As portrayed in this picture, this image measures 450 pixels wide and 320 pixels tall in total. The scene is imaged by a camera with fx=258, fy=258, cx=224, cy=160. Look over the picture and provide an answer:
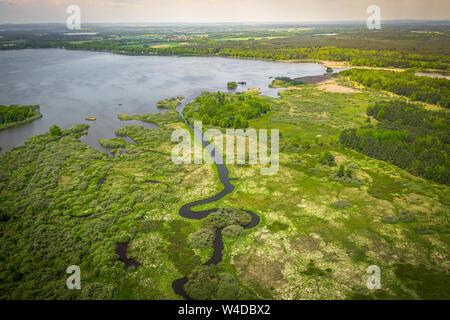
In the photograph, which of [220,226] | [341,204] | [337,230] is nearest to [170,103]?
[220,226]

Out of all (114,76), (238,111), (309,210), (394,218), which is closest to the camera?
(394,218)

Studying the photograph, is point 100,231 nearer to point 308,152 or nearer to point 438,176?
point 308,152

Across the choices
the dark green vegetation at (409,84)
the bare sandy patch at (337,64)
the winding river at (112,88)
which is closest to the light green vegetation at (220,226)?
the winding river at (112,88)

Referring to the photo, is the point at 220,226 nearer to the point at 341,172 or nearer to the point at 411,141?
the point at 341,172

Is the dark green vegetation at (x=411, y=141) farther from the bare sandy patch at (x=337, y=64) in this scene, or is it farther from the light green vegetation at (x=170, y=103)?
the bare sandy patch at (x=337, y=64)

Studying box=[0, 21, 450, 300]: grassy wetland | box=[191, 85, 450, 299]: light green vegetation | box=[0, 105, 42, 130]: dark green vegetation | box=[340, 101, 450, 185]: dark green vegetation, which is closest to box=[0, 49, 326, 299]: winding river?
box=[0, 21, 450, 300]: grassy wetland

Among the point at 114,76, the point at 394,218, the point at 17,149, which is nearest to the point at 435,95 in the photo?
the point at 394,218

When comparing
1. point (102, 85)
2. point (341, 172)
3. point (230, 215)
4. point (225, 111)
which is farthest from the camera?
point (102, 85)
